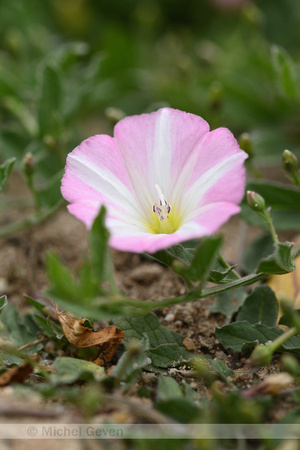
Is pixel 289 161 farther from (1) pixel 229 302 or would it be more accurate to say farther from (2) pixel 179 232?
(2) pixel 179 232

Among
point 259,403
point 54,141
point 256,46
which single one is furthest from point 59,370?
point 256,46

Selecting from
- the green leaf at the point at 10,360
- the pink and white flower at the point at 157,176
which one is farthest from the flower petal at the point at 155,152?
the green leaf at the point at 10,360

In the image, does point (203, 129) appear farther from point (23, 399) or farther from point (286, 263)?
point (23, 399)

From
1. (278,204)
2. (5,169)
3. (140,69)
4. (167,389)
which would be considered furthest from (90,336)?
(140,69)

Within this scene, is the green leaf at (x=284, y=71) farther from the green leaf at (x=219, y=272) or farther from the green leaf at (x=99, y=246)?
the green leaf at (x=99, y=246)

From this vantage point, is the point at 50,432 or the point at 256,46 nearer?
the point at 50,432

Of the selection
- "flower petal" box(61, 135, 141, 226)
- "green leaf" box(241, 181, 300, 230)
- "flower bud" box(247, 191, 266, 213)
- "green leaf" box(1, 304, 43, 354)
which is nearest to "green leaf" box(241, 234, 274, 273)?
"green leaf" box(241, 181, 300, 230)
